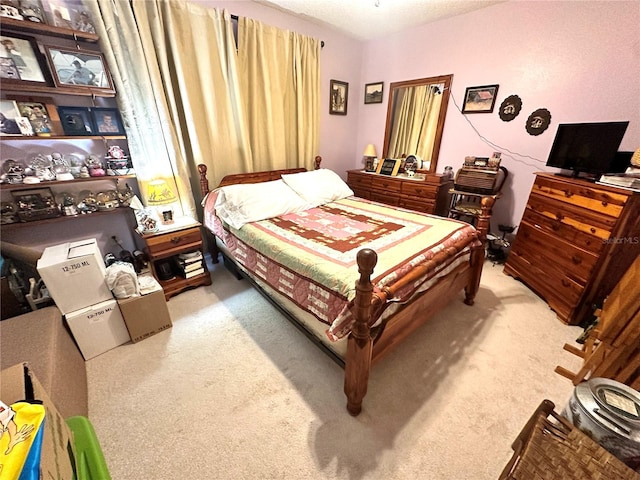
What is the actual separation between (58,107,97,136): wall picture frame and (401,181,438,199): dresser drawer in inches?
123

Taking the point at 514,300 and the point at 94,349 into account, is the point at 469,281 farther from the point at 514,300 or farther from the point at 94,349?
the point at 94,349

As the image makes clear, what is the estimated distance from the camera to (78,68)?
1806 mm

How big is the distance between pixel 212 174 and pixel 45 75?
4.20 ft

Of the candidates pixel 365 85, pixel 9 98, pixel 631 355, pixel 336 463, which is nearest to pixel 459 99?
pixel 365 85

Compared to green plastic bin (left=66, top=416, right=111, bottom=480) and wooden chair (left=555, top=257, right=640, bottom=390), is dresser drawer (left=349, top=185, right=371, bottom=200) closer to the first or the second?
wooden chair (left=555, top=257, right=640, bottom=390)

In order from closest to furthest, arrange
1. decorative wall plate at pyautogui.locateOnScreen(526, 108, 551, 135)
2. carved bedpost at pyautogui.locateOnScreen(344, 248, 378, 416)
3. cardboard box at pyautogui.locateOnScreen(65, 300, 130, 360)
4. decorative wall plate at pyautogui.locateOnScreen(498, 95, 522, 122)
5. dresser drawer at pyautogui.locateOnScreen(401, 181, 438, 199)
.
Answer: carved bedpost at pyautogui.locateOnScreen(344, 248, 378, 416), cardboard box at pyautogui.locateOnScreen(65, 300, 130, 360), decorative wall plate at pyautogui.locateOnScreen(526, 108, 551, 135), decorative wall plate at pyautogui.locateOnScreen(498, 95, 522, 122), dresser drawer at pyautogui.locateOnScreen(401, 181, 438, 199)

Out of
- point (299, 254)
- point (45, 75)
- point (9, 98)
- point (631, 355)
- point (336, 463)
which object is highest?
point (45, 75)

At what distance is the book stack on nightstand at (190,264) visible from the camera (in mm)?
2359

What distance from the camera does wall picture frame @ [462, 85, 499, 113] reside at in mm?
2747

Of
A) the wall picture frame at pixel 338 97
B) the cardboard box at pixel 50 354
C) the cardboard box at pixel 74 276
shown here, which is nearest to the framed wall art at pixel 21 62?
the cardboard box at pixel 74 276

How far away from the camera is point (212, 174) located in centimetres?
270

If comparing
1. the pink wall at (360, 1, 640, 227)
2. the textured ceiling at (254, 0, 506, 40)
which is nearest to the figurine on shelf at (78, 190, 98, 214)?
the textured ceiling at (254, 0, 506, 40)

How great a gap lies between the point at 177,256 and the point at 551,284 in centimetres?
336

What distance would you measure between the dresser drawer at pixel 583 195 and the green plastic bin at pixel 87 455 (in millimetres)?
3013
